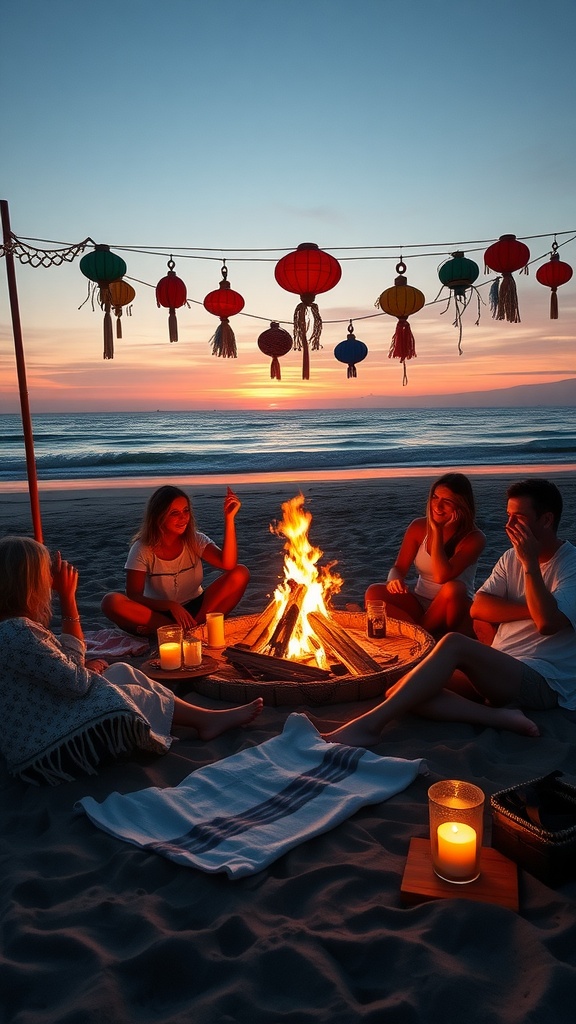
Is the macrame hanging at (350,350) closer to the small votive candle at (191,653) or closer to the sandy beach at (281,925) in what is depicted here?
the small votive candle at (191,653)

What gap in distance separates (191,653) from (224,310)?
3.69 metres

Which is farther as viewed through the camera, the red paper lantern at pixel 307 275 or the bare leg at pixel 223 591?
the red paper lantern at pixel 307 275

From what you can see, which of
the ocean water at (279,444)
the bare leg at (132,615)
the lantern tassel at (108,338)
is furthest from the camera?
the ocean water at (279,444)

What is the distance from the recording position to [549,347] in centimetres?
3762

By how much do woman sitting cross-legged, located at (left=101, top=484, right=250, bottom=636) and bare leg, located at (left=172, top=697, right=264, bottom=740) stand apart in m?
1.18

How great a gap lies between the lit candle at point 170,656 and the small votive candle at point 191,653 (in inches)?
1.4

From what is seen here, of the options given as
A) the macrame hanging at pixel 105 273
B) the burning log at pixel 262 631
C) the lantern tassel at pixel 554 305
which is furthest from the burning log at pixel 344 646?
the lantern tassel at pixel 554 305

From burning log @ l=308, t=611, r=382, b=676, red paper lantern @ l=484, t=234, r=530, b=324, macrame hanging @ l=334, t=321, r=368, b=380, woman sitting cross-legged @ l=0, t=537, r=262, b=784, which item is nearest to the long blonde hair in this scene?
woman sitting cross-legged @ l=0, t=537, r=262, b=784

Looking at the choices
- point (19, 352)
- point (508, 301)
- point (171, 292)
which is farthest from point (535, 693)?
point (171, 292)

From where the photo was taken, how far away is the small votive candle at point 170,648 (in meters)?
3.82

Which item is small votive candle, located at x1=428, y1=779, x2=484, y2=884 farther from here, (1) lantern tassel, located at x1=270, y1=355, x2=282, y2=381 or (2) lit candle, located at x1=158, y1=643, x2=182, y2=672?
(1) lantern tassel, located at x1=270, y1=355, x2=282, y2=381

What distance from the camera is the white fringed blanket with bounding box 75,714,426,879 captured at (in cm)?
238

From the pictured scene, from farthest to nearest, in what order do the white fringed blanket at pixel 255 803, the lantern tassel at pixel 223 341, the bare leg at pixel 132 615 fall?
the lantern tassel at pixel 223 341, the bare leg at pixel 132 615, the white fringed blanket at pixel 255 803

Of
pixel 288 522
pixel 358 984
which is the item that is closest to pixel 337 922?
pixel 358 984
